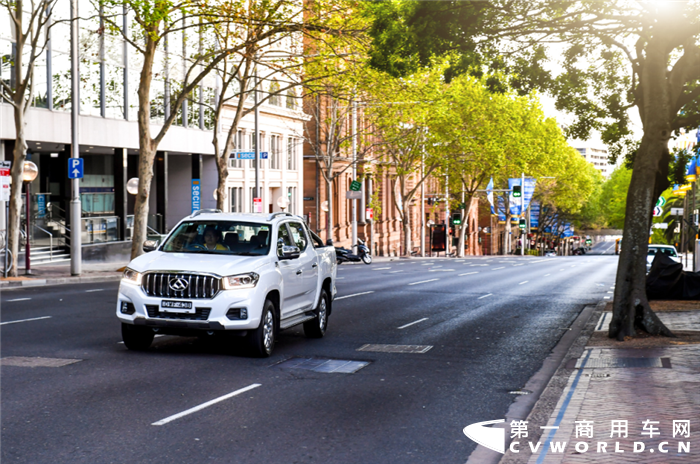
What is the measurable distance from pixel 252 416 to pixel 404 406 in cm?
162

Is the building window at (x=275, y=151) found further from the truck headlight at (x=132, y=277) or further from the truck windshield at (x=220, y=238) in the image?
the truck headlight at (x=132, y=277)

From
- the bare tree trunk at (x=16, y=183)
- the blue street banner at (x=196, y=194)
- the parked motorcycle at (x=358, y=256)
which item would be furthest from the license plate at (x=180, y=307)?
the parked motorcycle at (x=358, y=256)

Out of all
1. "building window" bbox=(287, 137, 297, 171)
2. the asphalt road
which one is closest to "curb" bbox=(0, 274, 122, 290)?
the asphalt road

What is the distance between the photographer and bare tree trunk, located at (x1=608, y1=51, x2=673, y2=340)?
13789mm

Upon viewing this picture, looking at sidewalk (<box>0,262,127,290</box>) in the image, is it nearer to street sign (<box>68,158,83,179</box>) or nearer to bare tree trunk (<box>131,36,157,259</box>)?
bare tree trunk (<box>131,36,157,259</box>)

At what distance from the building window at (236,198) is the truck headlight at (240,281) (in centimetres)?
3675

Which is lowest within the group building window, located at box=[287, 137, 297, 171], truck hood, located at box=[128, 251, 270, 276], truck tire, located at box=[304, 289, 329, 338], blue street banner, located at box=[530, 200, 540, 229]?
truck tire, located at box=[304, 289, 329, 338]

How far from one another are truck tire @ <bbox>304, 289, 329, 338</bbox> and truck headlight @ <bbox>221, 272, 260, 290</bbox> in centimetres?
245

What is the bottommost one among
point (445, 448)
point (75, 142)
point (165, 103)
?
point (445, 448)

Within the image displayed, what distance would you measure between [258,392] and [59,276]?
1938cm

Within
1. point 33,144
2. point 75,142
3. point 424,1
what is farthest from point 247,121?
point 424,1

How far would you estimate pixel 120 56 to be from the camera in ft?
120

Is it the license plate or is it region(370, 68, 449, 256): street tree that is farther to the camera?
region(370, 68, 449, 256): street tree

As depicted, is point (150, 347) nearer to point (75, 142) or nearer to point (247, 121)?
point (75, 142)
